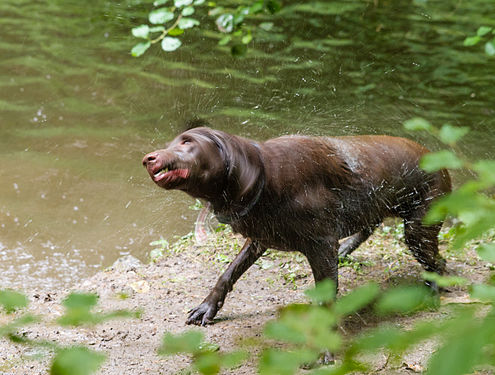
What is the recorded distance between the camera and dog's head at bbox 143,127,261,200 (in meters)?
3.48

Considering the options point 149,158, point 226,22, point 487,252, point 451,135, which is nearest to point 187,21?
point 226,22

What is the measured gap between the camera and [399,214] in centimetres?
486

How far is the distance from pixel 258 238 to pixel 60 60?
908cm

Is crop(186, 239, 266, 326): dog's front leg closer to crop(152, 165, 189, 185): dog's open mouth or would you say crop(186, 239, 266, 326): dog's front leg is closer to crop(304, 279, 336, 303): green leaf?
crop(152, 165, 189, 185): dog's open mouth

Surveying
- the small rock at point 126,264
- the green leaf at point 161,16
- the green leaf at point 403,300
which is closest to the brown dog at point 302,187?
the green leaf at point 161,16

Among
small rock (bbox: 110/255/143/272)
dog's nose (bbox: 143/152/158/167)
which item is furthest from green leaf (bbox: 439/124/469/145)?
small rock (bbox: 110/255/143/272)

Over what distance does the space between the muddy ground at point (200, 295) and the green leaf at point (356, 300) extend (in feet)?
7.98

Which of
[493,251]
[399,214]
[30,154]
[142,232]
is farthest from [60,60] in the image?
[493,251]

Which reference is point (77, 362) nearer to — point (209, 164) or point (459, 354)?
point (459, 354)

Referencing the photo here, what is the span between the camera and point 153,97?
10625 millimetres

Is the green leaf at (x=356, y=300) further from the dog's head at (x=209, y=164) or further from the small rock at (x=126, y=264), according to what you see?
the small rock at (x=126, y=264)

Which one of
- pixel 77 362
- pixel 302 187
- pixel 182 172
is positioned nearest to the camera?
pixel 77 362

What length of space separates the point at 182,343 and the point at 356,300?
0.37 meters

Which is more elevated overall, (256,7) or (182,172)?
(256,7)
